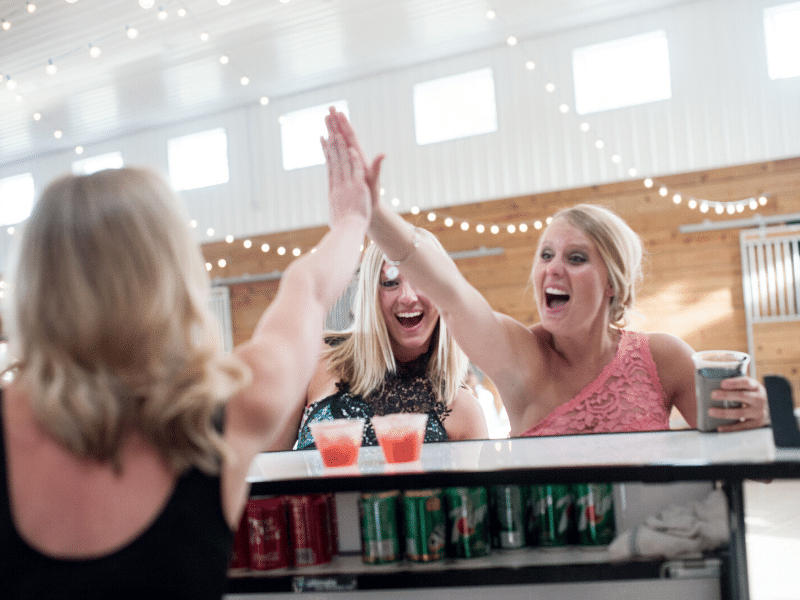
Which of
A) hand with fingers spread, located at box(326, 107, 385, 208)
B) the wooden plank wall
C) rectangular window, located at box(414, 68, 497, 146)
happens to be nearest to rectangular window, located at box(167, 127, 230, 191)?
rectangular window, located at box(414, 68, 497, 146)

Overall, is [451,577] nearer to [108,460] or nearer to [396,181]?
[108,460]

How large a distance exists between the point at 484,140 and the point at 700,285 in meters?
3.12

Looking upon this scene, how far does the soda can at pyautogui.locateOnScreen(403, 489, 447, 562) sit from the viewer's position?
61.1 inches

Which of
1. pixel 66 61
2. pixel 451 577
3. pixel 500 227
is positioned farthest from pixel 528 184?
pixel 451 577

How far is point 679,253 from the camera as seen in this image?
28.0 feet

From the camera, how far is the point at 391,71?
32.3ft

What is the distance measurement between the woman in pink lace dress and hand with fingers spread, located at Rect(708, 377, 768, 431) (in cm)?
48

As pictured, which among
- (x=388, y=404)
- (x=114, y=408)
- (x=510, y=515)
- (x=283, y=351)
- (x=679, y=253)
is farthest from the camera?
(x=679, y=253)

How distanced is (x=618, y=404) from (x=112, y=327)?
64.6 inches

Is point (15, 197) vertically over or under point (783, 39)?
under

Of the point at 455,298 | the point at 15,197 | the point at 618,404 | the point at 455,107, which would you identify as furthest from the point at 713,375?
the point at 15,197

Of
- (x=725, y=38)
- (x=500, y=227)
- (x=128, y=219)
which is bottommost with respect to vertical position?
(x=128, y=219)

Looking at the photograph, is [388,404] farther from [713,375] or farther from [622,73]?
[622,73]

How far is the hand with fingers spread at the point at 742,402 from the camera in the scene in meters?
1.67
